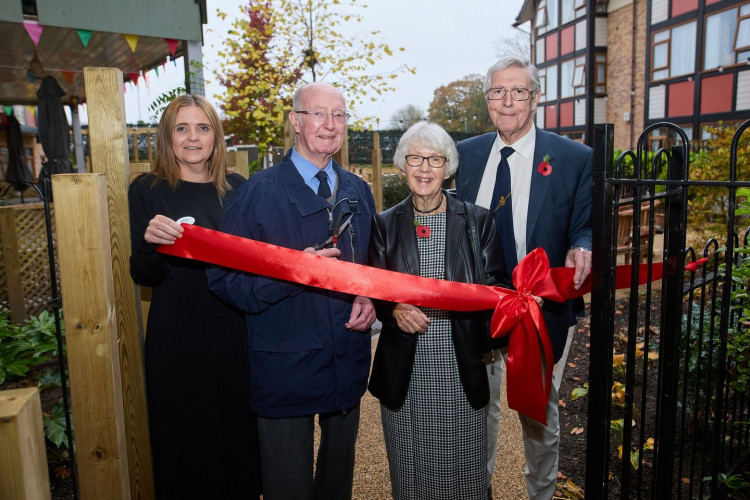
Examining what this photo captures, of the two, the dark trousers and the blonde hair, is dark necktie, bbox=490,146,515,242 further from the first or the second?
the blonde hair

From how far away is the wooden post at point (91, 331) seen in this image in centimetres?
179

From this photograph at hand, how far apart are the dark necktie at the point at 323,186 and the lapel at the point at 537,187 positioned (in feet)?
3.38

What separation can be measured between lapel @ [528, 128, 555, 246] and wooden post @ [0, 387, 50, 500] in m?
2.21

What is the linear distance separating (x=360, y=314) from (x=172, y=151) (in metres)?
1.24

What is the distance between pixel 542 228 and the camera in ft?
8.65

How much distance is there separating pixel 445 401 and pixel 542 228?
982 millimetres

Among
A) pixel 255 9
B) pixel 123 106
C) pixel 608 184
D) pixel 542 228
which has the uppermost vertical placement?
pixel 255 9

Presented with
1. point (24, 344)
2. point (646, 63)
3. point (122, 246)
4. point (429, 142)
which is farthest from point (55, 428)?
point (646, 63)

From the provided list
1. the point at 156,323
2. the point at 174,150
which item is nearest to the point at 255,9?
the point at 174,150

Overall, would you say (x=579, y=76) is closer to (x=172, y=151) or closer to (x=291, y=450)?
(x=172, y=151)

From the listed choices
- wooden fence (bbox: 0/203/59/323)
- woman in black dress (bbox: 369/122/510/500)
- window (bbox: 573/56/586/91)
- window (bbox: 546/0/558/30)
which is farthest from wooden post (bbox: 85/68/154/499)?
window (bbox: 546/0/558/30)

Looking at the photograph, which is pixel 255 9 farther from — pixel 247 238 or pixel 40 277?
pixel 247 238

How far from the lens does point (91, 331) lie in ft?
6.10

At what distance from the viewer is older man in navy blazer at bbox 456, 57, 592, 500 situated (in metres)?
2.63
